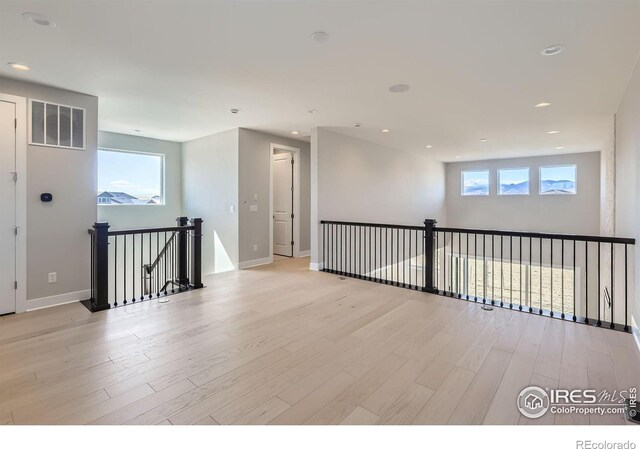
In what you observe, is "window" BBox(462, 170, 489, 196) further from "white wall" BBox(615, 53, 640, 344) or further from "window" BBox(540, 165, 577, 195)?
"white wall" BBox(615, 53, 640, 344)

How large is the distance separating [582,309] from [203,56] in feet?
34.4

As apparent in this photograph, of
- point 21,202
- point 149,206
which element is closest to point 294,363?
point 21,202

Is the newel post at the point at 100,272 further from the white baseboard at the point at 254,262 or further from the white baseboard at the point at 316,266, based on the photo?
the white baseboard at the point at 316,266

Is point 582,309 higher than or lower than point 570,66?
lower

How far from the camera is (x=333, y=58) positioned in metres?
3.07

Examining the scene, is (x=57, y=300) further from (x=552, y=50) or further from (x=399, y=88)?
(x=552, y=50)

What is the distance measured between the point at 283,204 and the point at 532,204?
750 cm

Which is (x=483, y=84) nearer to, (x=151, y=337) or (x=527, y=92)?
(x=527, y=92)

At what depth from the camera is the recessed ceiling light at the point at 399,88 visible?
3.80 meters

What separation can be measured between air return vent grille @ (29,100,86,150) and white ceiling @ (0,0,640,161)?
309 mm

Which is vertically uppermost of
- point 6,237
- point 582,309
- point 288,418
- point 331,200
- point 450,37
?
point 450,37

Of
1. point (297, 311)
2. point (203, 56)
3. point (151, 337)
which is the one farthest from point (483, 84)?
point (151, 337)

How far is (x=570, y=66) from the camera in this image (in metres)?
3.23

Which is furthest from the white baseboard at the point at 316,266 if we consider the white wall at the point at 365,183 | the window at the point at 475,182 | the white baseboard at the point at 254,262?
the window at the point at 475,182
